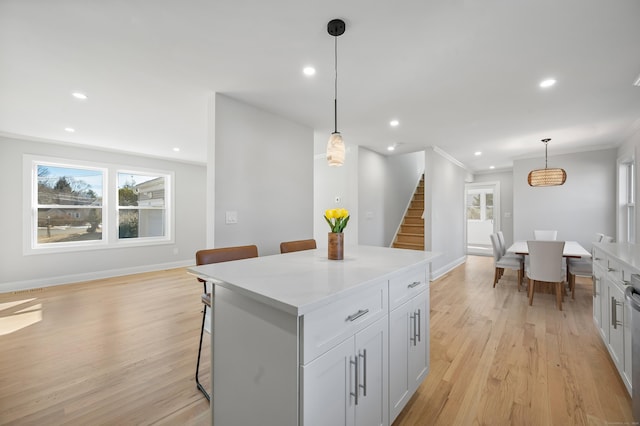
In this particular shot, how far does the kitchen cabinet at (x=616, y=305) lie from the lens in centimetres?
172

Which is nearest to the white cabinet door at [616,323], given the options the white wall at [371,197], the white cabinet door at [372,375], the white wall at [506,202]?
the white cabinet door at [372,375]

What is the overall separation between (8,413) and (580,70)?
495cm

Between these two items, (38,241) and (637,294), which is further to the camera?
(38,241)

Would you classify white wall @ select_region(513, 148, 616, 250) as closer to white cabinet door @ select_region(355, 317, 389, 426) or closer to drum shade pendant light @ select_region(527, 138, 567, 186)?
drum shade pendant light @ select_region(527, 138, 567, 186)

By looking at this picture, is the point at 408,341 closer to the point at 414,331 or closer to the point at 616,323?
the point at 414,331

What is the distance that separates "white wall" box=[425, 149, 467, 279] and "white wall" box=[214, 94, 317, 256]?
2.39 metres

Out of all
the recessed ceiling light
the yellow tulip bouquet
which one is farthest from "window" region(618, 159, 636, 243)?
the yellow tulip bouquet

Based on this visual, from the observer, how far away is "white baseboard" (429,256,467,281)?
16.1 feet

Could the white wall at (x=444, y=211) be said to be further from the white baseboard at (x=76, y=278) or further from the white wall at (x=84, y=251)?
the white baseboard at (x=76, y=278)

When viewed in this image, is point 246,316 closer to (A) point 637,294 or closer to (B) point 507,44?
(A) point 637,294

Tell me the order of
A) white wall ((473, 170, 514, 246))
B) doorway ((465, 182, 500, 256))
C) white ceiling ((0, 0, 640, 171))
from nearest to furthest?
1. white ceiling ((0, 0, 640, 171))
2. white wall ((473, 170, 514, 246))
3. doorway ((465, 182, 500, 256))

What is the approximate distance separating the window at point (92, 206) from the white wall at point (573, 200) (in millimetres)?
7971

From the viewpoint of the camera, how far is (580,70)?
2.27 metres

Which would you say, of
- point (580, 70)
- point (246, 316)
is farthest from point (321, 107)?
point (246, 316)
